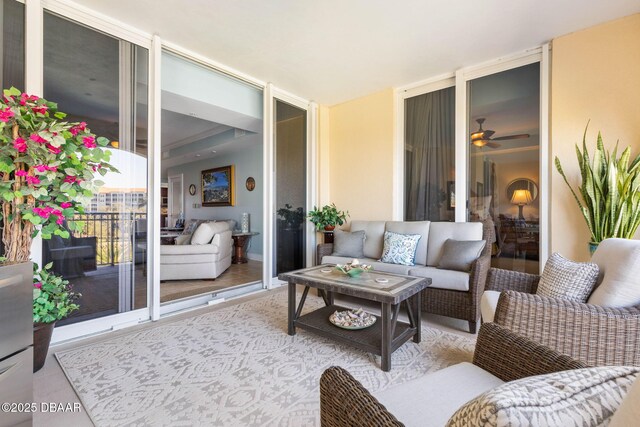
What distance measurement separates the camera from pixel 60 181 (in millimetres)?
1915

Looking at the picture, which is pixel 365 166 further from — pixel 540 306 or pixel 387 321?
pixel 540 306

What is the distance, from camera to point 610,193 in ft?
8.50

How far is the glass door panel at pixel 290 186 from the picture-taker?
14.5ft

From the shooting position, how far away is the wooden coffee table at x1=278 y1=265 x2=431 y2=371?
2023 millimetres

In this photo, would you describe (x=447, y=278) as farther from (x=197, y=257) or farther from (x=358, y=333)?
(x=197, y=257)

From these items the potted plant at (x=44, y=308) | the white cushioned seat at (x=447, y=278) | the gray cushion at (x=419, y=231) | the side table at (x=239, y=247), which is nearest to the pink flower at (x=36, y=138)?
the potted plant at (x=44, y=308)

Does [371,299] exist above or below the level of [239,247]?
above

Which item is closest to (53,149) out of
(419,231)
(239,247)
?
(419,231)

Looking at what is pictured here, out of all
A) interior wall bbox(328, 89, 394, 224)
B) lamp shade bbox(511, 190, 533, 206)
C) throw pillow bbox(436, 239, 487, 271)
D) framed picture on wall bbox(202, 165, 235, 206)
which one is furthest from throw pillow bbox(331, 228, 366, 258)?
framed picture on wall bbox(202, 165, 235, 206)

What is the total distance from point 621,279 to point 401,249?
6.66 ft

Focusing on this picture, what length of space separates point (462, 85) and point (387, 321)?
3.29m

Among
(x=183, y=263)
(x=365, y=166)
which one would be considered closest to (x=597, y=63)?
(x=365, y=166)

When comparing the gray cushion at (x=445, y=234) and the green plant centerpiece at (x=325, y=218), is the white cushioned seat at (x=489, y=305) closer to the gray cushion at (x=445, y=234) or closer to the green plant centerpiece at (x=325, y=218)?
the gray cushion at (x=445, y=234)

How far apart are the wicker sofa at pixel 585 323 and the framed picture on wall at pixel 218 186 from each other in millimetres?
6411
